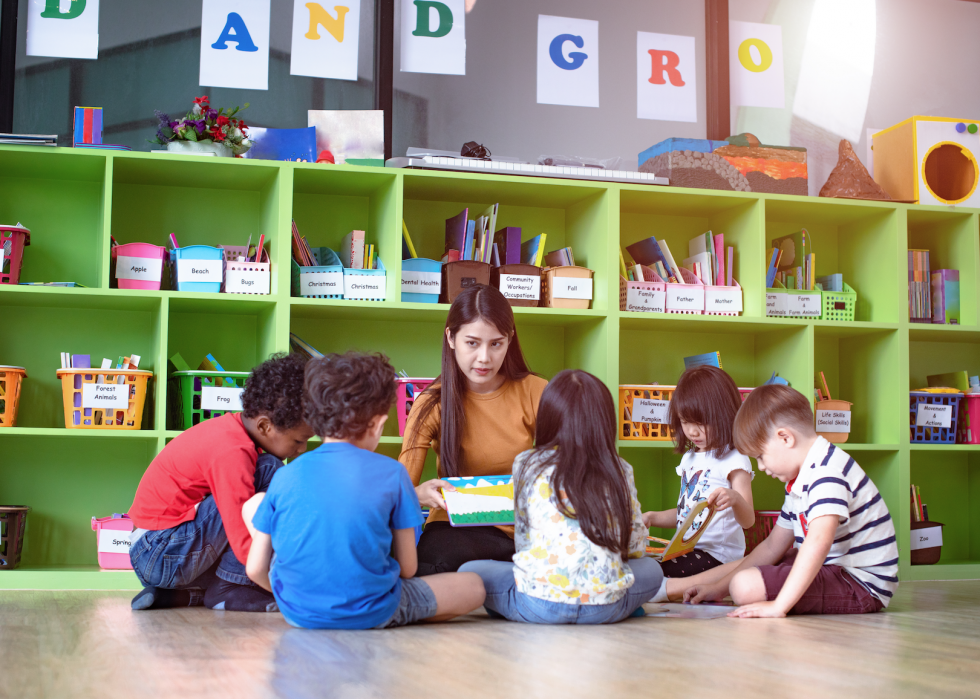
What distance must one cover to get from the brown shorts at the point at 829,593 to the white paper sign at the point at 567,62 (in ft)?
6.54

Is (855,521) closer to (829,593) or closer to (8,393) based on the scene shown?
(829,593)

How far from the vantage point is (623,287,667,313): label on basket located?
3.06 meters

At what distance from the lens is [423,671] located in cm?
147

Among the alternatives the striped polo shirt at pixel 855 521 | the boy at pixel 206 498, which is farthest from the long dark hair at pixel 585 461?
the boy at pixel 206 498

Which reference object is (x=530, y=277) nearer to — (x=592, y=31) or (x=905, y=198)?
(x=592, y=31)

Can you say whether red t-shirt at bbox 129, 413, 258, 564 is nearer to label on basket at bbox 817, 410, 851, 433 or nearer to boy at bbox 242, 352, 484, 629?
boy at bbox 242, 352, 484, 629

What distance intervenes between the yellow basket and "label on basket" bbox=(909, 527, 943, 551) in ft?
3.29

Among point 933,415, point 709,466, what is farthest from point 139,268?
point 933,415

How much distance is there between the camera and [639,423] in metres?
3.02

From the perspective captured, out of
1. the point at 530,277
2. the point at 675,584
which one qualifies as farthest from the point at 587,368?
the point at 675,584

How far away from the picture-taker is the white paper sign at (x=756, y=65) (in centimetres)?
362

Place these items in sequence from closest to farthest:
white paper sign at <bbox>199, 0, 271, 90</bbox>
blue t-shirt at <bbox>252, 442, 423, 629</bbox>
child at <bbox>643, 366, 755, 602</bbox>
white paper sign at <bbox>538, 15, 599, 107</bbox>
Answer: blue t-shirt at <bbox>252, 442, 423, 629</bbox> → child at <bbox>643, 366, 755, 602</bbox> → white paper sign at <bbox>199, 0, 271, 90</bbox> → white paper sign at <bbox>538, 15, 599, 107</bbox>

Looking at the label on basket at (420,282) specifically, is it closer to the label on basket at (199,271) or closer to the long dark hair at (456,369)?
the long dark hair at (456,369)

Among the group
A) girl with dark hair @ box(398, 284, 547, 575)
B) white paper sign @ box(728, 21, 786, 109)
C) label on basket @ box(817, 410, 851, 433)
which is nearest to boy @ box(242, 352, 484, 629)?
girl with dark hair @ box(398, 284, 547, 575)
